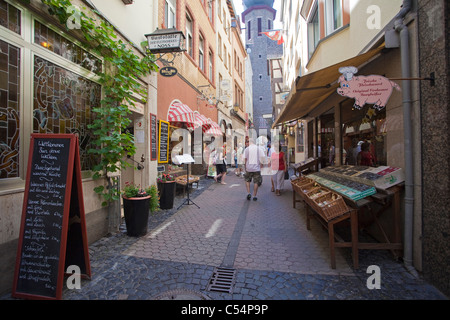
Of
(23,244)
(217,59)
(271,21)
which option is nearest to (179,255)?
(23,244)

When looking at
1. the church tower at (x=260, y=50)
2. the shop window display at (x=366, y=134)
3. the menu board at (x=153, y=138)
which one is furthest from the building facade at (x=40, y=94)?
the church tower at (x=260, y=50)

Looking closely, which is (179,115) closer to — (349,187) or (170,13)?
(170,13)

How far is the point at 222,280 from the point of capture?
288 cm

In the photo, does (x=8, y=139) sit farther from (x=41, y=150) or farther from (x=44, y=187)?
(x=44, y=187)

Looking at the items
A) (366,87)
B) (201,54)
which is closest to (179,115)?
(201,54)

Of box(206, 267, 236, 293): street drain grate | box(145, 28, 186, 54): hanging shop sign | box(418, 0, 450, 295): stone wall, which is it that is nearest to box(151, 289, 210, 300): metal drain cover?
box(206, 267, 236, 293): street drain grate

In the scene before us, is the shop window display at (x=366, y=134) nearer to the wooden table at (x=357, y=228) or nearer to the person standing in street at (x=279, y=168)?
the wooden table at (x=357, y=228)

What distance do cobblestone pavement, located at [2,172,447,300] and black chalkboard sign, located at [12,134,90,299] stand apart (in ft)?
1.09

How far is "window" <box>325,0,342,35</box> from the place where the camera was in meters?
6.14

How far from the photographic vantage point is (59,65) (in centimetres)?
356

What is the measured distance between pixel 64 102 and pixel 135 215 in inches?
83.9

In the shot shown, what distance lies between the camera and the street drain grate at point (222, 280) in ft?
8.87

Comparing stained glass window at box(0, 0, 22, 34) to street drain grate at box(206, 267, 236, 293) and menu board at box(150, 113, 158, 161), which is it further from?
street drain grate at box(206, 267, 236, 293)

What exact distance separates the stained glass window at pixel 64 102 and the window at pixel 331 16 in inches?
228
